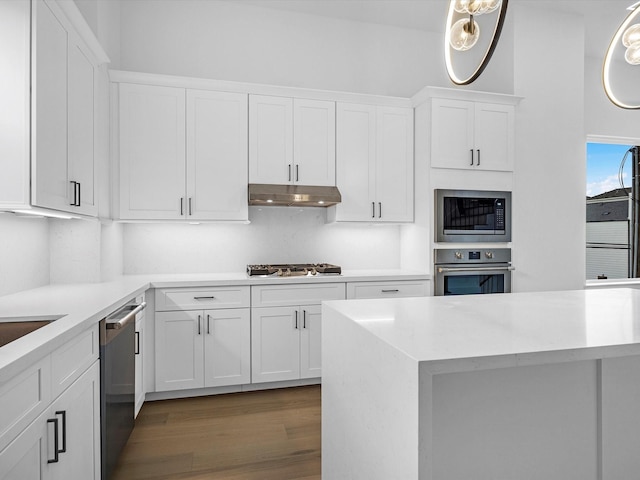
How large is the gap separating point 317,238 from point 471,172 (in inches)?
60.1

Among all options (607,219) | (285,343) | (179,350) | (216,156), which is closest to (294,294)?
(285,343)

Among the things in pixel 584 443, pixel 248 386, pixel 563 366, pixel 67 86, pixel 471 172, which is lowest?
pixel 248 386

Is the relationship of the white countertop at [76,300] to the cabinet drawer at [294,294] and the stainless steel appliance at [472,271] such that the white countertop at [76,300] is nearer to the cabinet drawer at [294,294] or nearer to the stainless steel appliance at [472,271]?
the cabinet drawer at [294,294]

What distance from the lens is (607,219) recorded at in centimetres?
460

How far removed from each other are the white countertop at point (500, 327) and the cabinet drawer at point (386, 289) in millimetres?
1430

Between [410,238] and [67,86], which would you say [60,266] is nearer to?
[67,86]

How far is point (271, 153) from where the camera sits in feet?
11.1

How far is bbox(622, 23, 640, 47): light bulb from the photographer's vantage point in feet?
7.11

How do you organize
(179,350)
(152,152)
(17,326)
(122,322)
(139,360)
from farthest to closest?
(152,152), (179,350), (139,360), (122,322), (17,326)

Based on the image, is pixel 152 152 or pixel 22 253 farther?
pixel 152 152

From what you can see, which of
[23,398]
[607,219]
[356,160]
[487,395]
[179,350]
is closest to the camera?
[23,398]

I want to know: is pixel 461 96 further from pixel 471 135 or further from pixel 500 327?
pixel 500 327

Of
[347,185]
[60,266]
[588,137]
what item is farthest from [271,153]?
[588,137]

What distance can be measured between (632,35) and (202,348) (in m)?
3.34
